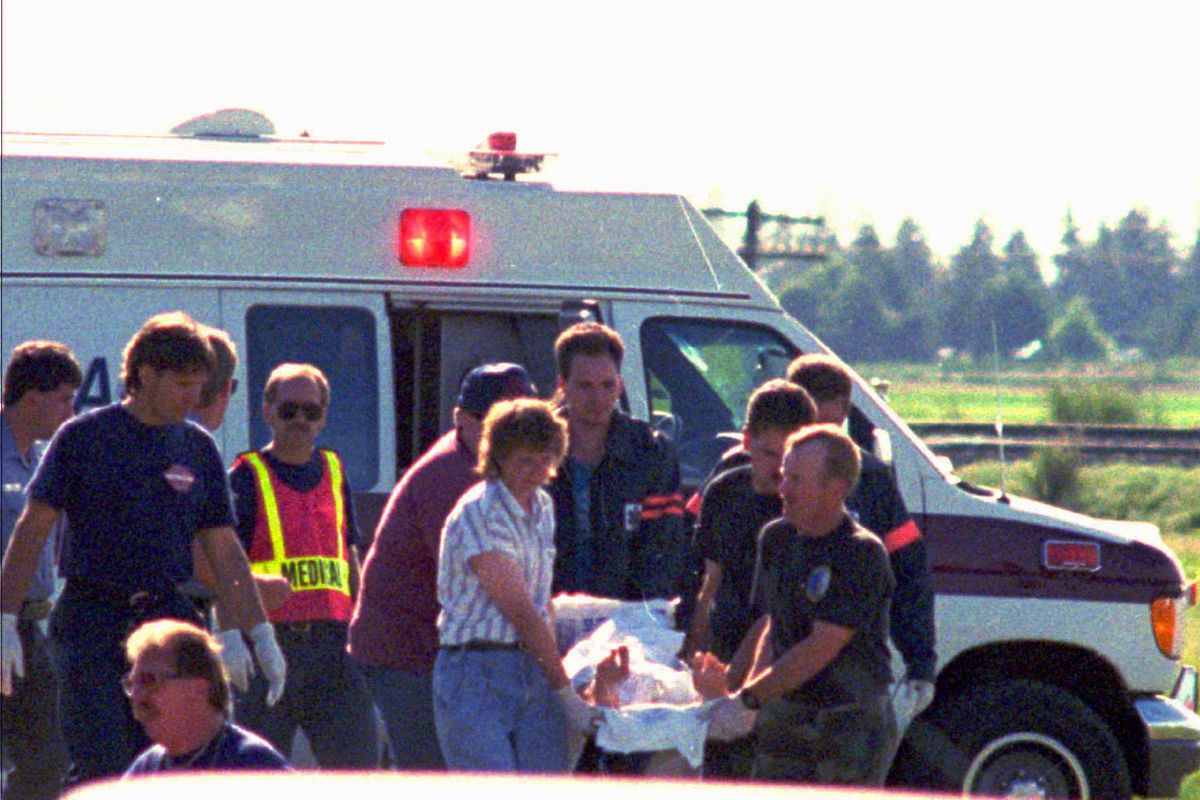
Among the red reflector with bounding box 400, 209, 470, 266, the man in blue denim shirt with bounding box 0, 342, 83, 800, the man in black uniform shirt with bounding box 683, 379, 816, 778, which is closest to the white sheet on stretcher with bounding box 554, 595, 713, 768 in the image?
the man in black uniform shirt with bounding box 683, 379, 816, 778

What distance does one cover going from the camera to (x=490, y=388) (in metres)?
5.90

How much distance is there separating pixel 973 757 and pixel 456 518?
2688 mm

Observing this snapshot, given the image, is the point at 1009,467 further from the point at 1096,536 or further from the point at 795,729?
the point at 795,729

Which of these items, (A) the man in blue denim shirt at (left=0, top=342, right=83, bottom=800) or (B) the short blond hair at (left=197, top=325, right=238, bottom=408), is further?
(A) the man in blue denim shirt at (left=0, top=342, right=83, bottom=800)

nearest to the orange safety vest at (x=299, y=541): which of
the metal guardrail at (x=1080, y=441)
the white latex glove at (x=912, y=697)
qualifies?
the white latex glove at (x=912, y=697)

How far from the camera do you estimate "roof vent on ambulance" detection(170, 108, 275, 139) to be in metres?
7.91

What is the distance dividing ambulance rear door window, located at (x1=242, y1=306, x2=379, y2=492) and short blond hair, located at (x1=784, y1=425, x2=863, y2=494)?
239 centimetres

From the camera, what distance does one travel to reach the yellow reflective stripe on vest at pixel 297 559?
6367 millimetres

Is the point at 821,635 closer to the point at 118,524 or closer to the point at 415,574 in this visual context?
the point at 415,574

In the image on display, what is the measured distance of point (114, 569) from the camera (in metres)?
5.65

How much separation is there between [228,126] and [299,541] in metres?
2.18

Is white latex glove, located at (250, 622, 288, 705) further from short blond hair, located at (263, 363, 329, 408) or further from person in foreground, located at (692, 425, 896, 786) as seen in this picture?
person in foreground, located at (692, 425, 896, 786)

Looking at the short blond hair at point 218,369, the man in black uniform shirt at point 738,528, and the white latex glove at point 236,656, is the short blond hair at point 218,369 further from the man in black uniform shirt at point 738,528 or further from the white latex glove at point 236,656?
the man in black uniform shirt at point 738,528

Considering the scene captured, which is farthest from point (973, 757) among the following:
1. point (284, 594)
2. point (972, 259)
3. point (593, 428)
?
point (972, 259)
